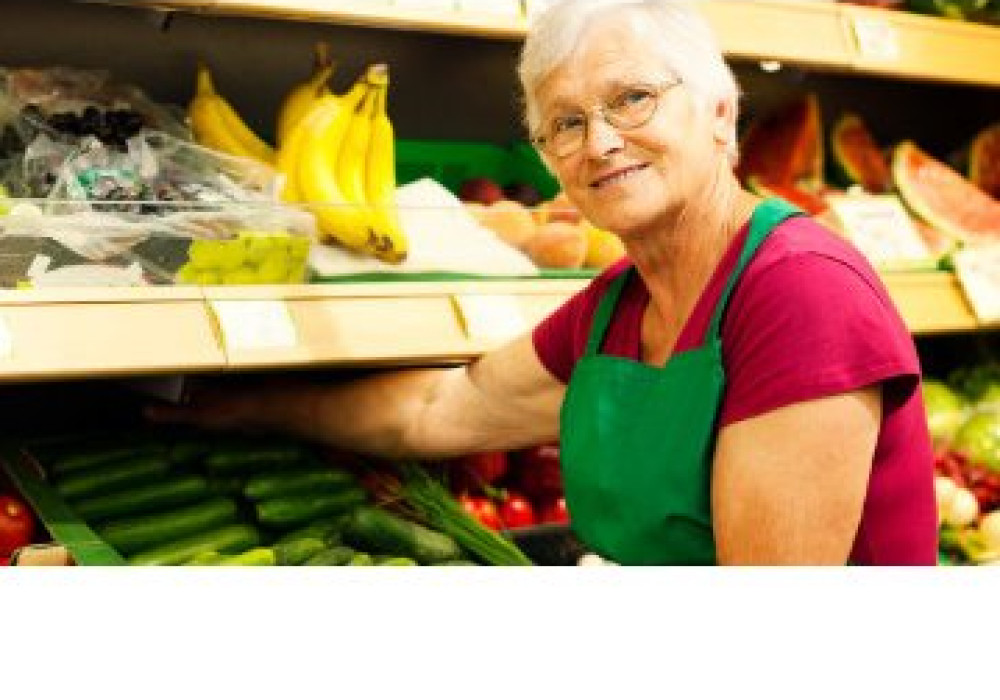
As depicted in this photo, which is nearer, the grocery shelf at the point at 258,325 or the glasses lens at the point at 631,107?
the glasses lens at the point at 631,107

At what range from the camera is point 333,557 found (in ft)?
6.27

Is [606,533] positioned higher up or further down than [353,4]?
further down

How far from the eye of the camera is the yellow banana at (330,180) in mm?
1968

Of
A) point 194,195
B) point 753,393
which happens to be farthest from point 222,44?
point 753,393

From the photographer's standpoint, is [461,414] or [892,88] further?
[892,88]

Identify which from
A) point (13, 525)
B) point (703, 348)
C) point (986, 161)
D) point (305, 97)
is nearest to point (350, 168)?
point (305, 97)

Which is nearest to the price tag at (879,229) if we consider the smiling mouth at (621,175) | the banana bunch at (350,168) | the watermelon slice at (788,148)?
the watermelon slice at (788,148)

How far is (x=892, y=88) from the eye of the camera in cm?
368

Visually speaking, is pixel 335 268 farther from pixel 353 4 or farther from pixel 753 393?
pixel 753 393

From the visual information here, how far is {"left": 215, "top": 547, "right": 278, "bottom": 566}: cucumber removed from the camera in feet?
6.06

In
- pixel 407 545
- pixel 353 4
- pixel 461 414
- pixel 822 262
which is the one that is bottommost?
pixel 407 545

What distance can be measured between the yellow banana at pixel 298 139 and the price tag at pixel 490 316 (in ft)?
1.05

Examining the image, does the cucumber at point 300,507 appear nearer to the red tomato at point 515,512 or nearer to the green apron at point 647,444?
the red tomato at point 515,512
